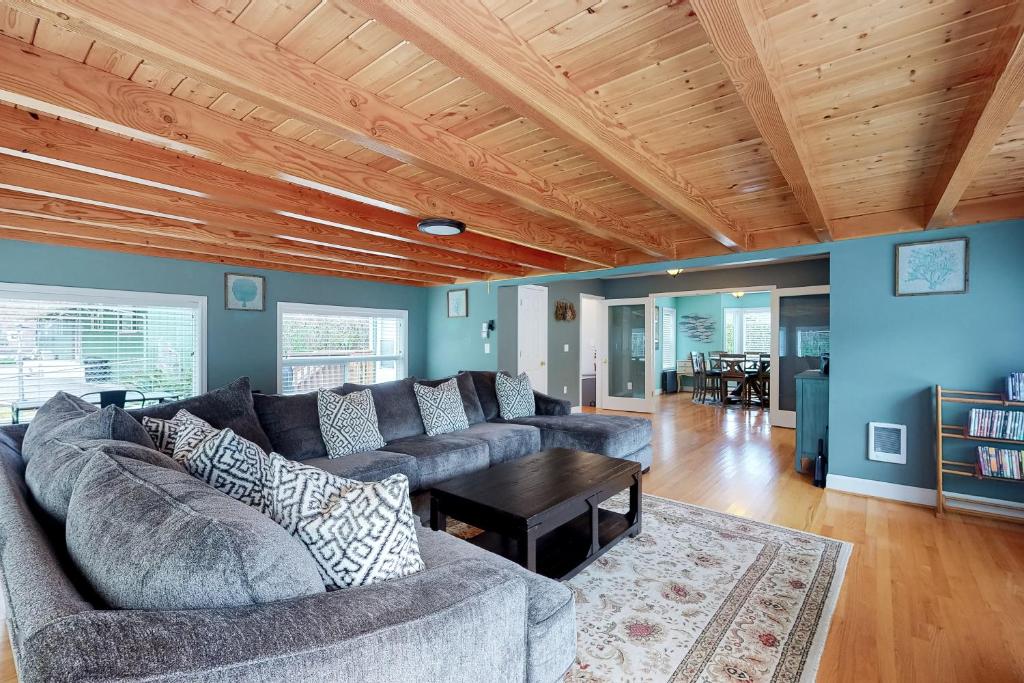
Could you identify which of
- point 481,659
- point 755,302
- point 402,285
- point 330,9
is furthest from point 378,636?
point 755,302

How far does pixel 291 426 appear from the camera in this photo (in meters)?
3.23

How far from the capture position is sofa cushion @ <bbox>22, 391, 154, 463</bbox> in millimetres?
1609

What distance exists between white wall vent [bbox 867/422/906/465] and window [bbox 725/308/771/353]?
6788 mm

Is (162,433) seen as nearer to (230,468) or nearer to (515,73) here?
(230,468)

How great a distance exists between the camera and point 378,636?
0.92 metres

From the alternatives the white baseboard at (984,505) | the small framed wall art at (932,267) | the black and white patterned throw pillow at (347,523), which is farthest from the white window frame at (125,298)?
the white baseboard at (984,505)

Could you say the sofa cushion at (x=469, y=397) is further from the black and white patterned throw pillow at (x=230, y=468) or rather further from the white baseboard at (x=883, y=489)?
the white baseboard at (x=883, y=489)

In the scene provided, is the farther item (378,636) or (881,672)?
(881,672)

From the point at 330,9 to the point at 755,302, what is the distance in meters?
10.4

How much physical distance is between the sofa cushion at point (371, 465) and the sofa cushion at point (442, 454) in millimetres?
71

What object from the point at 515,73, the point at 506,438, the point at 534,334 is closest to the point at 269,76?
the point at 515,73

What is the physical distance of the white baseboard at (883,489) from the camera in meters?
3.55

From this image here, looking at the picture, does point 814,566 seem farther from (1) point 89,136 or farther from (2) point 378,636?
(1) point 89,136

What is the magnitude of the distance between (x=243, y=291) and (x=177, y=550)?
16.9 feet
